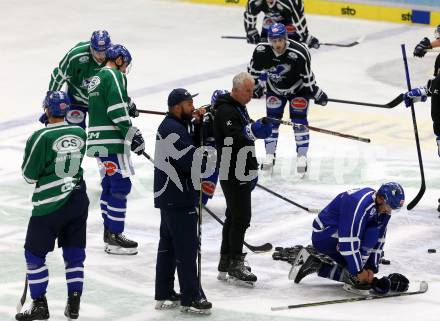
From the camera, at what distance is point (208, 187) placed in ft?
35.5

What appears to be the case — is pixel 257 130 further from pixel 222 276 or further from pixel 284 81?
pixel 284 81

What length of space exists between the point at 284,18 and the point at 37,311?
7.45m

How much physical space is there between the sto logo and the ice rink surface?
0.28 m

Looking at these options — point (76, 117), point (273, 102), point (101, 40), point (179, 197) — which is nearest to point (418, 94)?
point (273, 102)

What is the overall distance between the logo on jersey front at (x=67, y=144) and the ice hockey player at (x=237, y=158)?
4.10 feet

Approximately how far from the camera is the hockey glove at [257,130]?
918cm

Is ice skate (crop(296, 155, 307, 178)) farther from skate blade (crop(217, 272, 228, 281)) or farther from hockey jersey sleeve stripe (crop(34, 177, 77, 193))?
hockey jersey sleeve stripe (crop(34, 177, 77, 193))

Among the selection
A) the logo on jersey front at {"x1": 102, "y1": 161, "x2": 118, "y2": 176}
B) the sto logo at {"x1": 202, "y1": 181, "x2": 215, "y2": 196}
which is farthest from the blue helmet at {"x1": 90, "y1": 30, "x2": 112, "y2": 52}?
the sto logo at {"x1": 202, "y1": 181, "x2": 215, "y2": 196}

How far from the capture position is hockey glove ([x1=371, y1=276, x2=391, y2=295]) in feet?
29.3

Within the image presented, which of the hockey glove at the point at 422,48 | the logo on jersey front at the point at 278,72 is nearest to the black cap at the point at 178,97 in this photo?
the logo on jersey front at the point at 278,72

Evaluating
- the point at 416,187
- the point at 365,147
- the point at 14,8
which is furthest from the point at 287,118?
the point at 14,8

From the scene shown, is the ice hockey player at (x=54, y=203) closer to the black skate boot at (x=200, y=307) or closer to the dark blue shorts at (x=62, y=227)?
the dark blue shorts at (x=62, y=227)

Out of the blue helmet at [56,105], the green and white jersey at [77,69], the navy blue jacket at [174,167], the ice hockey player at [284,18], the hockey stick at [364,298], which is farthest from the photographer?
the ice hockey player at [284,18]

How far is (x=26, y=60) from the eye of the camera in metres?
17.4
